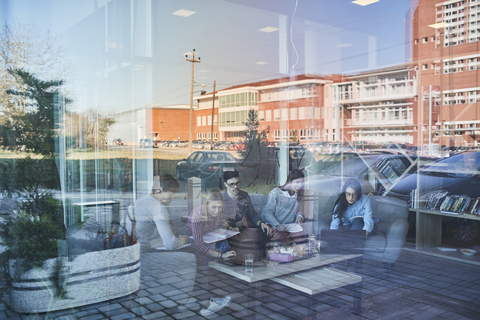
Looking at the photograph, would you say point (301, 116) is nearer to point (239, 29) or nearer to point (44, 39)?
point (239, 29)

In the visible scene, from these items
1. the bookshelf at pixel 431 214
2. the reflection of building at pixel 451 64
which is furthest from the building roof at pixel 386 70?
the bookshelf at pixel 431 214

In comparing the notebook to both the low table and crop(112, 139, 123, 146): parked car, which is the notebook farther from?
crop(112, 139, 123, 146): parked car

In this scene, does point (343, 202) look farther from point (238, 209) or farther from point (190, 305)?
point (190, 305)

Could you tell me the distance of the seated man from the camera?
318 cm

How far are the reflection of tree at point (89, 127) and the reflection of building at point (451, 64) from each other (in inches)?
186

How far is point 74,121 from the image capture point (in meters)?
3.61

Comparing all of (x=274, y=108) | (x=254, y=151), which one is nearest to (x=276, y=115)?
(x=274, y=108)

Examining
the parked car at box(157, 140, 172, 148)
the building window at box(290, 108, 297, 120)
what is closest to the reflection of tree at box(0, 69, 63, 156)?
the parked car at box(157, 140, 172, 148)

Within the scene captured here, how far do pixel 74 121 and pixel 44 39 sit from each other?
2.91 ft

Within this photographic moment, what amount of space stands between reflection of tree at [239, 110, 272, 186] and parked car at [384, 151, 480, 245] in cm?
212

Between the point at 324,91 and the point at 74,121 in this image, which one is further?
the point at 324,91

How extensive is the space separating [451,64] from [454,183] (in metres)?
1.82

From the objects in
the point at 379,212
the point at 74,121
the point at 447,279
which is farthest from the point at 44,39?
the point at 447,279

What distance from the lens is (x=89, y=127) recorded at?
4.09 metres
